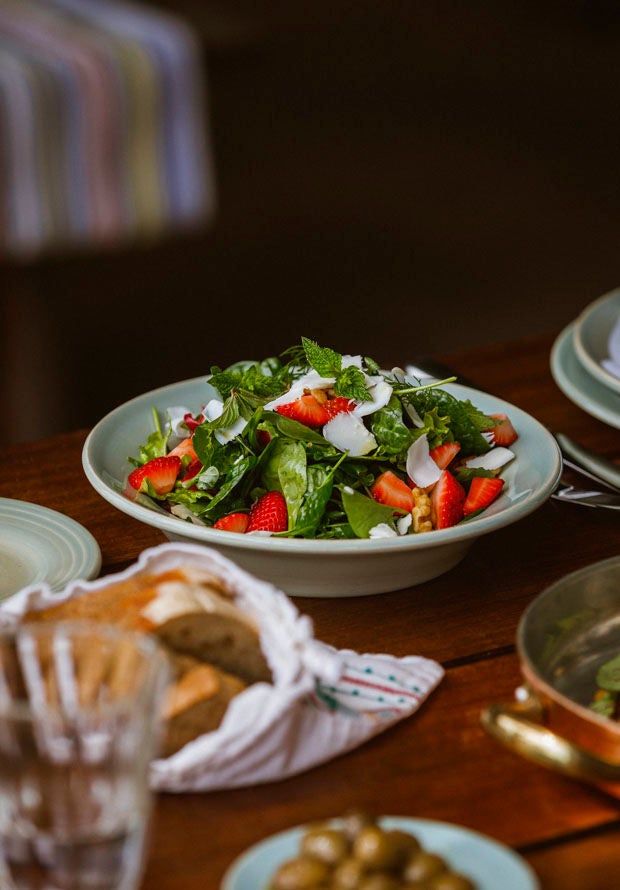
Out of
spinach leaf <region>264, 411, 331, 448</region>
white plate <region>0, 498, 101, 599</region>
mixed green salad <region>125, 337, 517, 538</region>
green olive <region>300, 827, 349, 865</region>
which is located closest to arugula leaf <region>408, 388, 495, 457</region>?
mixed green salad <region>125, 337, 517, 538</region>

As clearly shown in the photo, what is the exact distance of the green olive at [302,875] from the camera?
61 cm

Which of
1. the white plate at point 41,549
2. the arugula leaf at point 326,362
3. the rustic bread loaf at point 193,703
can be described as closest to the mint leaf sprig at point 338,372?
the arugula leaf at point 326,362

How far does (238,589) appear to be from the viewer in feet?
2.78

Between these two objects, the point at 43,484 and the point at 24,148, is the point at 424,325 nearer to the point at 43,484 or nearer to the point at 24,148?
the point at 24,148

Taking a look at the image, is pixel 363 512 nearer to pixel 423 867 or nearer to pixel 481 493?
pixel 481 493

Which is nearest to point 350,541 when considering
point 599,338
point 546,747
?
point 546,747

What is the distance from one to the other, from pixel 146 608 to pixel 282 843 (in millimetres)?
201

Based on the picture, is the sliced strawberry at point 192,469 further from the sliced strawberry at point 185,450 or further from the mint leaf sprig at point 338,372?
the mint leaf sprig at point 338,372

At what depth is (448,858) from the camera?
650 mm

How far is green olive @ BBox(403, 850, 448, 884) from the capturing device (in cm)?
62

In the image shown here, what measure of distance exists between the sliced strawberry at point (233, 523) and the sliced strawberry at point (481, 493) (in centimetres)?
20

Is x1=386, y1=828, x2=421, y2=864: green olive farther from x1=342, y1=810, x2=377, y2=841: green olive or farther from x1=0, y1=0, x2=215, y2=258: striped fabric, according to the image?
x1=0, y1=0, x2=215, y2=258: striped fabric

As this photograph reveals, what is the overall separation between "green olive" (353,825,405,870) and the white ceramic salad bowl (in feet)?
1.05

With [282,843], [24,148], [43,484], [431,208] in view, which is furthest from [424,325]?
[282,843]
